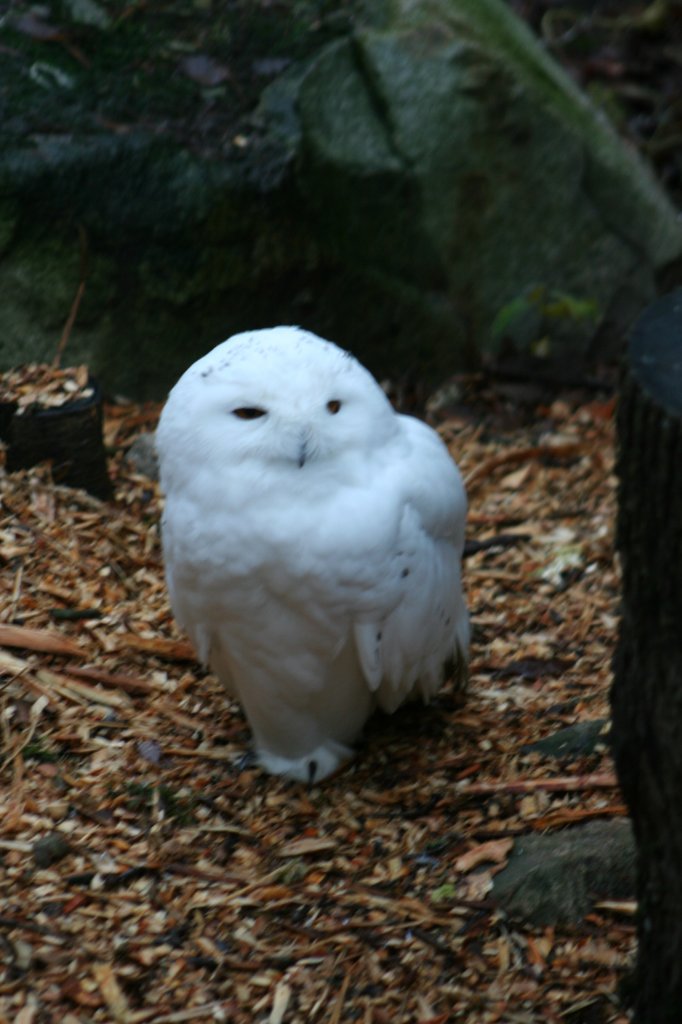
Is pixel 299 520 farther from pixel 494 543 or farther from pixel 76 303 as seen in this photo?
pixel 76 303

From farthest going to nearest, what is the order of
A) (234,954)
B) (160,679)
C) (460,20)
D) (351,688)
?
(460,20), (160,679), (351,688), (234,954)

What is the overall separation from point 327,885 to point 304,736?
0.51 m

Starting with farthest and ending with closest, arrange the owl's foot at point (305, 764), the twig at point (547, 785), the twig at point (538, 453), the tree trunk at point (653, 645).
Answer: the twig at point (538, 453)
the owl's foot at point (305, 764)
the twig at point (547, 785)
the tree trunk at point (653, 645)

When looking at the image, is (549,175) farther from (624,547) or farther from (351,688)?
(624,547)

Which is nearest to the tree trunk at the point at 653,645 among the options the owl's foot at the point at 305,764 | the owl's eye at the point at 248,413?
the owl's eye at the point at 248,413

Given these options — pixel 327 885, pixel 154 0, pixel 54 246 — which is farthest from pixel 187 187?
pixel 327 885

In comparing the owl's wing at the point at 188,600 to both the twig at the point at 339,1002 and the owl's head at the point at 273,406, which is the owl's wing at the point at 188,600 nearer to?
the owl's head at the point at 273,406

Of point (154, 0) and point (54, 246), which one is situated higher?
point (154, 0)

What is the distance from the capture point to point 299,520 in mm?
3273

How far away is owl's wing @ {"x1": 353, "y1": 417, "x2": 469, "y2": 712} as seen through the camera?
342cm

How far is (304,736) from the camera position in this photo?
3.79 metres

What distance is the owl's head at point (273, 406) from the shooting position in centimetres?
327

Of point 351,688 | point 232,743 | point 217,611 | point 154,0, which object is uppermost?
point 154,0

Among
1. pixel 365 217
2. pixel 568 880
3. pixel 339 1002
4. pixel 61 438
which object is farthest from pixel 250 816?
pixel 365 217
